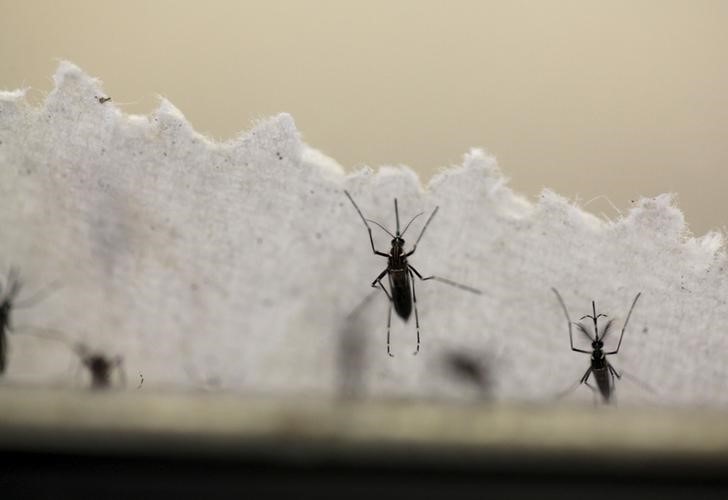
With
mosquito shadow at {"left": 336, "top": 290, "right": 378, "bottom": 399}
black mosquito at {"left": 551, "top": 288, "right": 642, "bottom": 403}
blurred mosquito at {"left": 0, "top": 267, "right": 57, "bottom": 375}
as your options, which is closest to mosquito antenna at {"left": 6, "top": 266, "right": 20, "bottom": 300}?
blurred mosquito at {"left": 0, "top": 267, "right": 57, "bottom": 375}

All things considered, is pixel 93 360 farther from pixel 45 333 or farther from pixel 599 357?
pixel 599 357

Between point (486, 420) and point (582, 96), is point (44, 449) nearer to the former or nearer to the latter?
point (486, 420)

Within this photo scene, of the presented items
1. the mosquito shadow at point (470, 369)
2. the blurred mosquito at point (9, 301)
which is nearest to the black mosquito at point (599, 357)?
the mosquito shadow at point (470, 369)

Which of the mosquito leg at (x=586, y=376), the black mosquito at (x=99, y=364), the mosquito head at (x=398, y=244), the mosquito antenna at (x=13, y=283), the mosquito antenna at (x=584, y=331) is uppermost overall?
the mosquito head at (x=398, y=244)

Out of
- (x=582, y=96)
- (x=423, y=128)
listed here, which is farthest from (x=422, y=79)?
(x=582, y=96)

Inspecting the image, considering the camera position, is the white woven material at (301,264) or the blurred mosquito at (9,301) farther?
the blurred mosquito at (9,301)

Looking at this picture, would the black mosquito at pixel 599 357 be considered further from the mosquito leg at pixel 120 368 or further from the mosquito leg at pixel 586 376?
the mosquito leg at pixel 120 368
